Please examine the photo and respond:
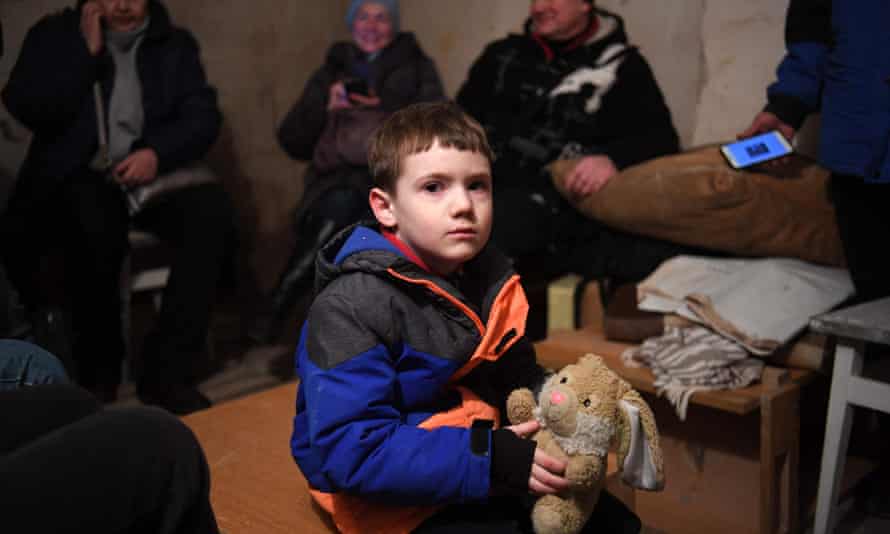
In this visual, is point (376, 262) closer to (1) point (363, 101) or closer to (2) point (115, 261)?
(2) point (115, 261)

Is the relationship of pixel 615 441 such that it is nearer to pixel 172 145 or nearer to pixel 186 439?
pixel 186 439

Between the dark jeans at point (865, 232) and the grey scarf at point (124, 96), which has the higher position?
the grey scarf at point (124, 96)

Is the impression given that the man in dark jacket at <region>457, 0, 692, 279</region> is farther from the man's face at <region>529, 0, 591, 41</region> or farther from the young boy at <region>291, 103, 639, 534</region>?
the young boy at <region>291, 103, 639, 534</region>

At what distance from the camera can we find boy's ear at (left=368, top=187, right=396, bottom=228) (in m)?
1.09

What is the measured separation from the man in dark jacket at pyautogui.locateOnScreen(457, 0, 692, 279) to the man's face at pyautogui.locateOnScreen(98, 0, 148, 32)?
47.0 inches

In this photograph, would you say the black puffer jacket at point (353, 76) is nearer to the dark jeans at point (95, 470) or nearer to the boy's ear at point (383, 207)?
the boy's ear at point (383, 207)

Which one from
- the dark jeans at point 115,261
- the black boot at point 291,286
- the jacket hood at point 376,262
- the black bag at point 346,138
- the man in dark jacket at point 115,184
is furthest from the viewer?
the black bag at point 346,138

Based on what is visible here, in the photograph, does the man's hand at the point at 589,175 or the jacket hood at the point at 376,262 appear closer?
the jacket hood at the point at 376,262

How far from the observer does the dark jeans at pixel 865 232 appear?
1.73m

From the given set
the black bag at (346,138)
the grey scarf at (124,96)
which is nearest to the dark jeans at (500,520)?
the grey scarf at (124,96)

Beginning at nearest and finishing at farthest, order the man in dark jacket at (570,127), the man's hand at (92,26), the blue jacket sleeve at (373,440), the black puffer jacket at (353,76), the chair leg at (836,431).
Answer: the blue jacket sleeve at (373,440) < the chair leg at (836,431) < the man's hand at (92,26) < the man in dark jacket at (570,127) < the black puffer jacket at (353,76)

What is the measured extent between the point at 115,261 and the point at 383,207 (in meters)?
1.49

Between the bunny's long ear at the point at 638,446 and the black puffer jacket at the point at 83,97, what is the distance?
1.28 metres

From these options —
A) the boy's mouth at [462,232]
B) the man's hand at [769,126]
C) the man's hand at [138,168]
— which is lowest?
the man's hand at [138,168]
